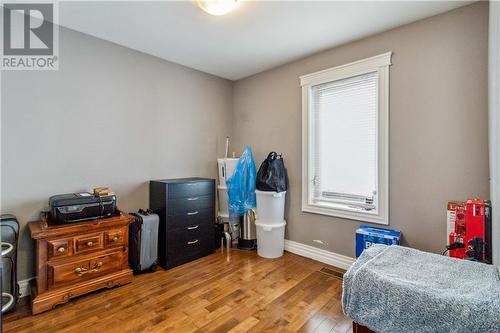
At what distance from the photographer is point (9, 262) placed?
78.1 inches

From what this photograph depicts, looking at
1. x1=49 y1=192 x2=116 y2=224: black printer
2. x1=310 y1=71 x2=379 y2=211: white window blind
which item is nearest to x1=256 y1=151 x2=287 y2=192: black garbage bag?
x1=310 y1=71 x2=379 y2=211: white window blind

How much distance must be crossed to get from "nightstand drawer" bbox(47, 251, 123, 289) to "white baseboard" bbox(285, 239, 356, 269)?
78.6 inches

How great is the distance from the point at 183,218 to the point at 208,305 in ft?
3.55

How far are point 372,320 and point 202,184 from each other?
2198mm

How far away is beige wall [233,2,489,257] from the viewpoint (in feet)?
6.61

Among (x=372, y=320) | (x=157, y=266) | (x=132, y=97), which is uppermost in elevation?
(x=132, y=97)

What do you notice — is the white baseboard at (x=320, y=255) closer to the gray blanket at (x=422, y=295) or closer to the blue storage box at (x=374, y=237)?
the blue storage box at (x=374, y=237)

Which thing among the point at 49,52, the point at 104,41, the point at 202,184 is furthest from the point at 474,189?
the point at 49,52

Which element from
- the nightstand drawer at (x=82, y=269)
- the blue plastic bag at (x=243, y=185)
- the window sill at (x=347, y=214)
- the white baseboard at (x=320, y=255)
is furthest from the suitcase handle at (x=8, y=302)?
the window sill at (x=347, y=214)

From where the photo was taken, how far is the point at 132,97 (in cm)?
285

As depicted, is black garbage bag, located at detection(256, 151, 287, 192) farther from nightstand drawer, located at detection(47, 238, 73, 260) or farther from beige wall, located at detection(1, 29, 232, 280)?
nightstand drawer, located at detection(47, 238, 73, 260)

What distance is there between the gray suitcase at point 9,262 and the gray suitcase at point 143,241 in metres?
0.90

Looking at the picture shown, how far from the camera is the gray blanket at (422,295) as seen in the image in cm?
111

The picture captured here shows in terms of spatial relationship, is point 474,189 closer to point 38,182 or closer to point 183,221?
point 183,221
